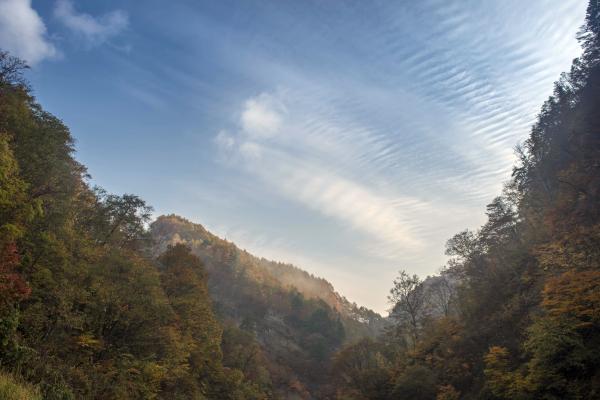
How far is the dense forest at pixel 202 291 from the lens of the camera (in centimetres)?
1670

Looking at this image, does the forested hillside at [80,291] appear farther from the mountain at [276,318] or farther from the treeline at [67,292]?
the mountain at [276,318]

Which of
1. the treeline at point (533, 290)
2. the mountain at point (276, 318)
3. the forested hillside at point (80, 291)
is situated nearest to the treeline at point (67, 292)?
the forested hillside at point (80, 291)

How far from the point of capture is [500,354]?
22.4 m

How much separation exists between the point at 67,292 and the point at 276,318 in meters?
106

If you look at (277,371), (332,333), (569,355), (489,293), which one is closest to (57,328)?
(569,355)

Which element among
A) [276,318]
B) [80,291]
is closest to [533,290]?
[80,291]

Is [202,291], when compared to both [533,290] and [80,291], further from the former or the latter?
[533,290]

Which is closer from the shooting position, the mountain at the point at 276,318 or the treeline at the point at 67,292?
the treeline at the point at 67,292

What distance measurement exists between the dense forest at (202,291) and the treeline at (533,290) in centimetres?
14

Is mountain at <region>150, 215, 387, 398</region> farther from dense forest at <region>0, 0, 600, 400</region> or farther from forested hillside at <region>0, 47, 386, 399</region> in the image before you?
dense forest at <region>0, 0, 600, 400</region>

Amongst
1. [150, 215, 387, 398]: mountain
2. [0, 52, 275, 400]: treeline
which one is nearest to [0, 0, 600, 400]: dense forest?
[0, 52, 275, 400]: treeline

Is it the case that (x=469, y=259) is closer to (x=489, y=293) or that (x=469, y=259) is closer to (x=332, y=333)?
(x=489, y=293)

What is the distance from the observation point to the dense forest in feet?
54.8

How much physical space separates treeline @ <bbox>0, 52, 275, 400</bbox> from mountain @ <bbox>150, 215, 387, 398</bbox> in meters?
33.0
